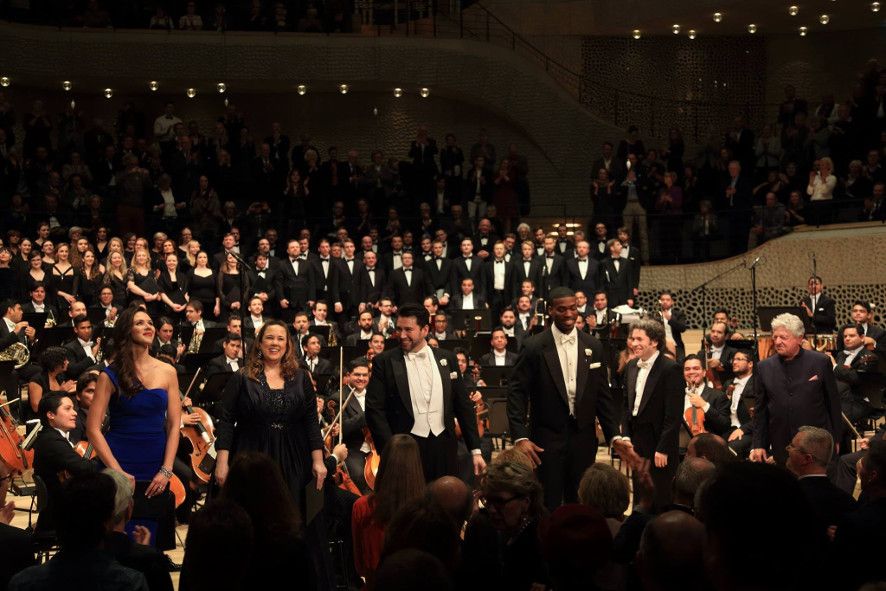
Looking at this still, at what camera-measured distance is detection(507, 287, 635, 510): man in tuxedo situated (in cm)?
695

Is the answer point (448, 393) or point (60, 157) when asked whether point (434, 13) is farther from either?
point (448, 393)

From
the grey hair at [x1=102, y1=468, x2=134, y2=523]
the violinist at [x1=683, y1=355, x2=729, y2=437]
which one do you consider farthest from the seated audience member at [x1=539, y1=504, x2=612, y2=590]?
the violinist at [x1=683, y1=355, x2=729, y2=437]

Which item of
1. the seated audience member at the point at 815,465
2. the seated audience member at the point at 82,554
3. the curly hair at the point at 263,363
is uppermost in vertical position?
the curly hair at the point at 263,363

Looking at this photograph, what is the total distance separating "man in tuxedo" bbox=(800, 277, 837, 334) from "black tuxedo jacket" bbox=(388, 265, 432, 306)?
4900mm

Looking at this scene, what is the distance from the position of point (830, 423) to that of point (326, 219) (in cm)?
1268

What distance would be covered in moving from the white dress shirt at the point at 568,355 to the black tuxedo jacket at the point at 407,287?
31.4 ft

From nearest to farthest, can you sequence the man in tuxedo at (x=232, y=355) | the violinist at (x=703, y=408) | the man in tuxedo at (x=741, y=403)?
the man in tuxedo at (x=741, y=403) < the violinist at (x=703, y=408) < the man in tuxedo at (x=232, y=355)

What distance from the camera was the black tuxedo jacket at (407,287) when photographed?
55.0 feet

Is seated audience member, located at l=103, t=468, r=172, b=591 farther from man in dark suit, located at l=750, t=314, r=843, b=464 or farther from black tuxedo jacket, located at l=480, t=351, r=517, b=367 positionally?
black tuxedo jacket, located at l=480, t=351, r=517, b=367

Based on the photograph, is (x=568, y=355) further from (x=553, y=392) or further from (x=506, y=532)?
(x=506, y=532)

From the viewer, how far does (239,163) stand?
19.9 metres

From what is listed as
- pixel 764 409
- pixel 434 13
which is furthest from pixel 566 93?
pixel 764 409

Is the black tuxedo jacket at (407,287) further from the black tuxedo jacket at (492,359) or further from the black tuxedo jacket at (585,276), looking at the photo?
the black tuxedo jacket at (492,359)

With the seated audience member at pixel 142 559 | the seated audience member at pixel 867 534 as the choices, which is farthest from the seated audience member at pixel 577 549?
the seated audience member at pixel 142 559
